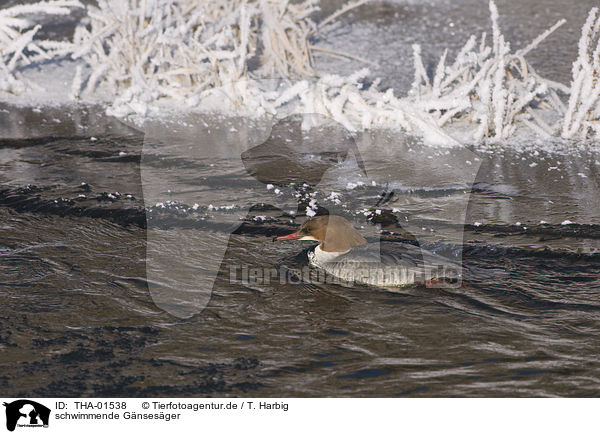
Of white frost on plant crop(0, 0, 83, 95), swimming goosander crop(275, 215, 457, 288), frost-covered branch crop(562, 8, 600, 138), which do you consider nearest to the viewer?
swimming goosander crop(275, 215, 457, 288)

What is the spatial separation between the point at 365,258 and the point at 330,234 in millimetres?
312

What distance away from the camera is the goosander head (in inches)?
176

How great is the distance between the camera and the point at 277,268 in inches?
176

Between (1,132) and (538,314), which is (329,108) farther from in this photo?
(538,314)

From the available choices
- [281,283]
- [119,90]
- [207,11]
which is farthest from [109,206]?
[207,11]

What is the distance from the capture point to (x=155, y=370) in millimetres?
3328

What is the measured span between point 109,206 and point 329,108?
2975mm

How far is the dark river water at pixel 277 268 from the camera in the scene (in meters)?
3.33

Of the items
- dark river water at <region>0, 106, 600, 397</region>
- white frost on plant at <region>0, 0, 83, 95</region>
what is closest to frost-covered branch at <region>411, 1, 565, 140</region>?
dark river water at <region>0, 106, 600, 397</region>

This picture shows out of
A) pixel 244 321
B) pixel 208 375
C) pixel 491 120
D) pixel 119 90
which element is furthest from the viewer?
pixel 119 90
